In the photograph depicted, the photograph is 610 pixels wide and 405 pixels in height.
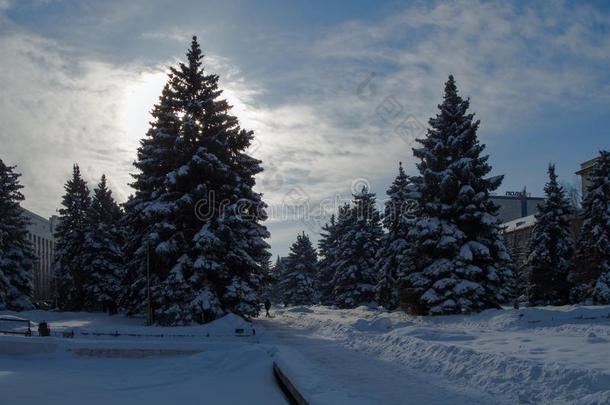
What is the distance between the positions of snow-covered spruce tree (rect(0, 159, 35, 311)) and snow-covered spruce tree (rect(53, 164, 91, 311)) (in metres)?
2.99

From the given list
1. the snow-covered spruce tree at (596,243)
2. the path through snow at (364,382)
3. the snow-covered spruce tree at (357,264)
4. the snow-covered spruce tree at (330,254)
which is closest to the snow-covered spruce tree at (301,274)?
the snow-covered spruce tree at (330,254)

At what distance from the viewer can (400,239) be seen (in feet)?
151

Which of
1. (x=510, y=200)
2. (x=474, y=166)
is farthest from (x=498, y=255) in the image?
(x=510, y=200)

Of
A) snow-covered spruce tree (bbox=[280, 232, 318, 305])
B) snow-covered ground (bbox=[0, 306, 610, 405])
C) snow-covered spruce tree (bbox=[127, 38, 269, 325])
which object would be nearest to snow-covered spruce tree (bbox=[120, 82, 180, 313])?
snow-covered spruce tree (bbox=[127, 38, 269, 325])

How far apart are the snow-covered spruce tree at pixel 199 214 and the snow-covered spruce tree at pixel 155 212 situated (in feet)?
0.20

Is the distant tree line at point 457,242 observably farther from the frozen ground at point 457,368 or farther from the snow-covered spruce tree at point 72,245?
the snow-covered spruce tree at point 72,245

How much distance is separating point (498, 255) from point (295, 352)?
60.6 ft

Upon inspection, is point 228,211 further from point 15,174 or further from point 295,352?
point 15,174

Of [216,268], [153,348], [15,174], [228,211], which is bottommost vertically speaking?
[153,348]

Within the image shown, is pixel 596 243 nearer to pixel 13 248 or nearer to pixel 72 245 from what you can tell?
pixel 72 245

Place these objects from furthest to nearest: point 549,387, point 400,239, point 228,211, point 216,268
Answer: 1. point 400,239
2. point 228,211
3. point 216,268
4. point 549,387

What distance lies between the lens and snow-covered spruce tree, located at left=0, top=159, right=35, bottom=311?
47094mm

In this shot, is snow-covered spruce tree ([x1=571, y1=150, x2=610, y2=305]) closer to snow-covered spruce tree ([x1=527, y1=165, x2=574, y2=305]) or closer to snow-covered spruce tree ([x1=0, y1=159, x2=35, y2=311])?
snow-covered spruce tree ([x1=527, y1=165, x2=574, y2=305])

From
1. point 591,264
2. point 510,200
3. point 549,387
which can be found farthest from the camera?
point 510,200
